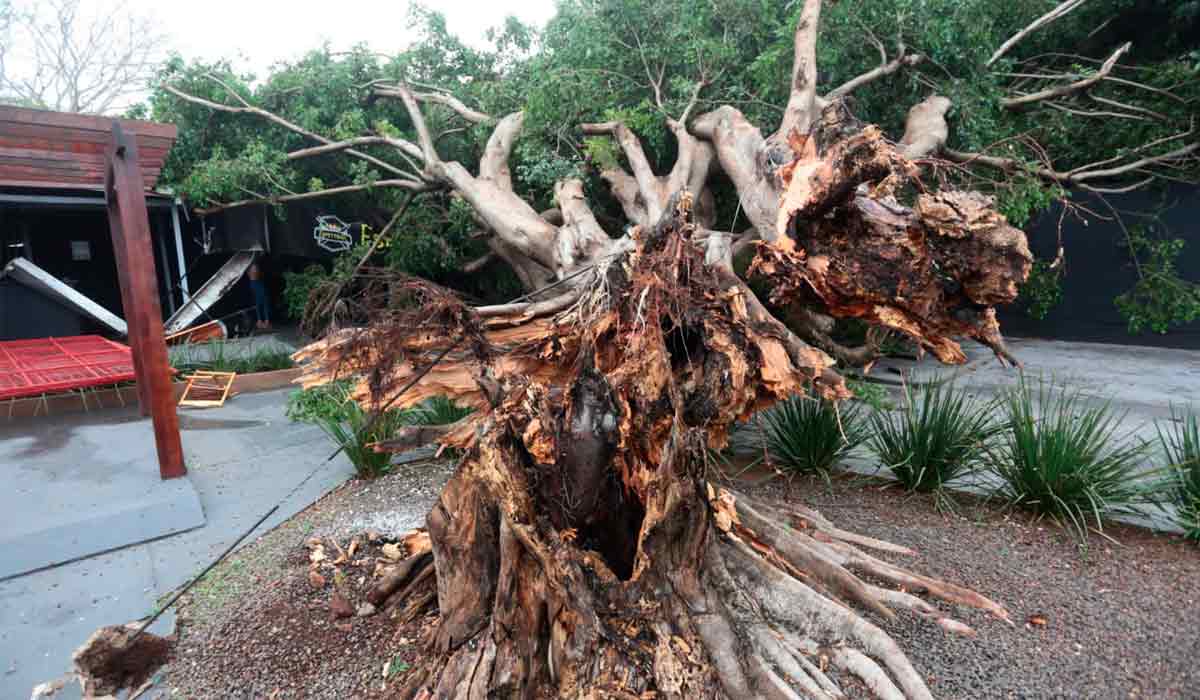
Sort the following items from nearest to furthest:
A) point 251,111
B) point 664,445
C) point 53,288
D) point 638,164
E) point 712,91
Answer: point 664,445, point 638,164, point 712,91, point 251,111, point 53,288

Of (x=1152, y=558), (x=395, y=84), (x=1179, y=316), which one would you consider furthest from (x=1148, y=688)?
(x=395, y=84)

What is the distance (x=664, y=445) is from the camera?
7.88ft

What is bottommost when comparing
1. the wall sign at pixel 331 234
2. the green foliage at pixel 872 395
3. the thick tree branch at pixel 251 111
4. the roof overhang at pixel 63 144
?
the green foliage at pixel 872 395

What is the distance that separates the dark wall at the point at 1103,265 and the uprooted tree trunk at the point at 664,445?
30.3ft

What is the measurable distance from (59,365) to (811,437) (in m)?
7.77

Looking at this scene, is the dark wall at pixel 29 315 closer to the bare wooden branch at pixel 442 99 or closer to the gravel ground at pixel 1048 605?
the bare wooden branch at pixel 442 99

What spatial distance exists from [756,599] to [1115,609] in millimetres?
1670

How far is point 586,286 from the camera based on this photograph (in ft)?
9.11

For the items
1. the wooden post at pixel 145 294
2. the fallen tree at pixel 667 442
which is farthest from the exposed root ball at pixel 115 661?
the wooden post at pixel 145 294

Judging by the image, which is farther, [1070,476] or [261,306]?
[261,306]

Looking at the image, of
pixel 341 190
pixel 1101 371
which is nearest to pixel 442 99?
pixel 341 190

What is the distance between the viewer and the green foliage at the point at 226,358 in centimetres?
814

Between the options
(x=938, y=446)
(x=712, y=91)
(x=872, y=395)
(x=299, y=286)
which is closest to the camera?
(x=938, y=446)

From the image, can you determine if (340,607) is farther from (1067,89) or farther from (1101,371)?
(1101,371)
